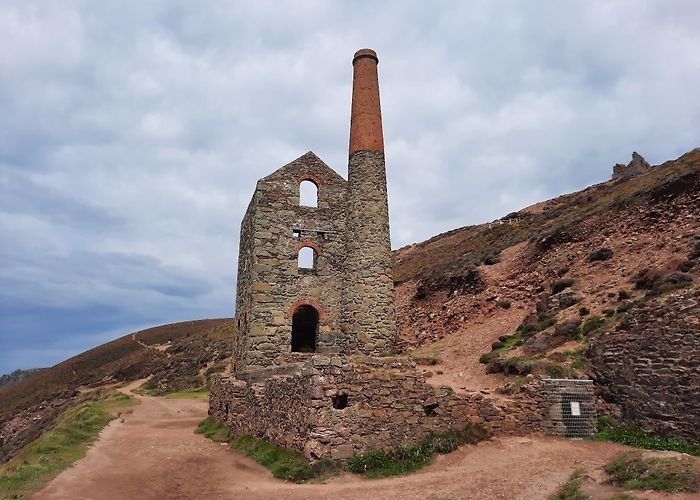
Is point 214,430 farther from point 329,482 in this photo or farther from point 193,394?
point 193,394

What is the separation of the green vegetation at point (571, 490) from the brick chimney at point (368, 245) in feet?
37.8

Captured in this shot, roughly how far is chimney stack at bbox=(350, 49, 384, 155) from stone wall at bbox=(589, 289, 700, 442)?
12.7 metres

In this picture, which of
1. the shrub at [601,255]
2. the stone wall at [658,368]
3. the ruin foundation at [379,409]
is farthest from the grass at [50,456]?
the shrub at [601,255]

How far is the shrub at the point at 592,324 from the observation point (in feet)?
52.9

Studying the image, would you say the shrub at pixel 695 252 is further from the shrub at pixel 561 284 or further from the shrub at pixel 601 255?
the shrub at pixel 561 284

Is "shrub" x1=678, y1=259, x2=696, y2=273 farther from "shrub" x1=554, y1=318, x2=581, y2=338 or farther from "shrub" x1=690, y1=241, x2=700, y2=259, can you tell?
"shrub" x1=554, y1=318, x2=581, y2=338

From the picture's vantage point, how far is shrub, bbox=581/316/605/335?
16125 mm

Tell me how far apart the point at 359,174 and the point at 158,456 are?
1313 centimetres

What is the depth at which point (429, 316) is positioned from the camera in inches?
1097

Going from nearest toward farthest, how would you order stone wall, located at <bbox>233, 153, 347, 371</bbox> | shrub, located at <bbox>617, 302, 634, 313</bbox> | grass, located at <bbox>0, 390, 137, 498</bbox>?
grass, located at <bbox>0, 390, 137, 498</bbox>
shrub, located at <bbox>617, 302, 634, 313</bbox>
stone wall, located at <bbox>233, 153, 347, 371</bbox>

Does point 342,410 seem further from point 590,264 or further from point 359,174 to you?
point 590,264

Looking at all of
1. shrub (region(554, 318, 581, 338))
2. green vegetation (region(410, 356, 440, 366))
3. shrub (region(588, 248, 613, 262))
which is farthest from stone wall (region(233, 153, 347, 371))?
shrub (region(588, 248, 613, 262))

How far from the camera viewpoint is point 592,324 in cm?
1645

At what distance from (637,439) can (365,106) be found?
1666 cm
